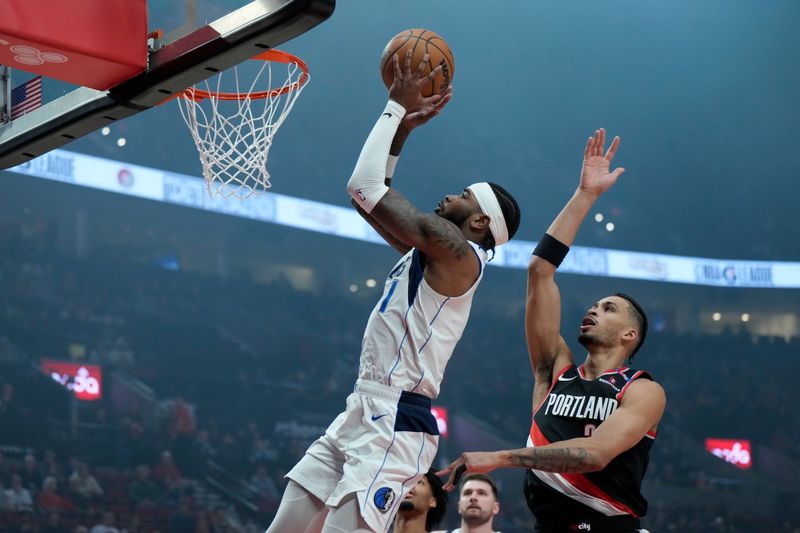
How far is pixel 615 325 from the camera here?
399cm

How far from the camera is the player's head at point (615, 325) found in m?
3.97

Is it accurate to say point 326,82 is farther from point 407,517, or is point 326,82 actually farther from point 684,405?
point 407,517

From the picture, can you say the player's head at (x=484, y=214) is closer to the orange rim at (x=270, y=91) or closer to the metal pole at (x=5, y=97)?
the orange rim at (x=270, y=91)

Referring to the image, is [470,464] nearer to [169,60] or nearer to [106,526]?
[169,60]

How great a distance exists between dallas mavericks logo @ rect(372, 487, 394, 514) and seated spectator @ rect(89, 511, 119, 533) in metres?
9.80

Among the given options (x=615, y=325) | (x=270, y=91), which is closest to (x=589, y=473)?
(x=615, y=325)

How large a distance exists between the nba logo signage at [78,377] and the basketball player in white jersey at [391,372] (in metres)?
11.1

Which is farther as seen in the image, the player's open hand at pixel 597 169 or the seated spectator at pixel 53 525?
the seated spectator at pixel 53 525

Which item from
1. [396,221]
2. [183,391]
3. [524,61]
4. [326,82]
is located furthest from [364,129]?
[396,221]

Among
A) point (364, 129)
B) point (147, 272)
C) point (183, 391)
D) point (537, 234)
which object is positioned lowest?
point (183, 391)

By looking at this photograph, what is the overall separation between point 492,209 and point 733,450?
16.2 meters

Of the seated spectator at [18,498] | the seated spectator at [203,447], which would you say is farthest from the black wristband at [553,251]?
the seated spectator at [203,447]

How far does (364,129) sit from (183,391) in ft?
24.6

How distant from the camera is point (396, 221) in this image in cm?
314
